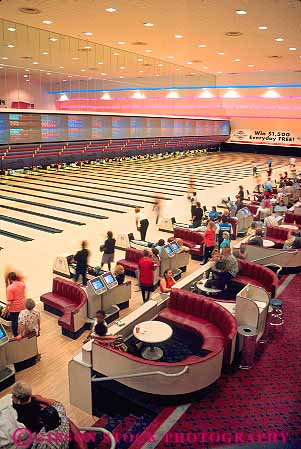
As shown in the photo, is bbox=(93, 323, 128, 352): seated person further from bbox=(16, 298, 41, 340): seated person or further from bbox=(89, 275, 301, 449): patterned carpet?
bbox=(16, 298, 41, 340): seated person

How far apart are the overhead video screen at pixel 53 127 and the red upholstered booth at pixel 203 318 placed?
49.1 ft

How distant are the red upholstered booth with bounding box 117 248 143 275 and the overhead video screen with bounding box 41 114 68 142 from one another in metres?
12.4

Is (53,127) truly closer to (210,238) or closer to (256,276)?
(210,238)

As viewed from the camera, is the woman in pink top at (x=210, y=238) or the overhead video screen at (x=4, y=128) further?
the overhead video screen at (x=4, y=128)

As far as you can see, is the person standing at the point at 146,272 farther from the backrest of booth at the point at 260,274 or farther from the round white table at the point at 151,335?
the backrest of booth at the point at 260,274

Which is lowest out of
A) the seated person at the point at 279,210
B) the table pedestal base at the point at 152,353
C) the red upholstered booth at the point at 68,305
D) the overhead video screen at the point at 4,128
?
the table pedestal base at the point at 152,353

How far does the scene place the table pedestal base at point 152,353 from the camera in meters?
5.50

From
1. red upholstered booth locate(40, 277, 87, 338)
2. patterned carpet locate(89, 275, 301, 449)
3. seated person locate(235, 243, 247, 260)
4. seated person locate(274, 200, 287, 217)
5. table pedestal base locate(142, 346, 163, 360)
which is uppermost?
seated person locate(274, 200, 287, 217)

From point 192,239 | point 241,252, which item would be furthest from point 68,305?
point 192,239

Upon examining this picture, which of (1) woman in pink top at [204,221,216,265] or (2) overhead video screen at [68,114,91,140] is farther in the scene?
(2) overhead video screen at [68,114,91,140]

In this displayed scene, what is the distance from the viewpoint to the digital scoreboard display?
1833cm

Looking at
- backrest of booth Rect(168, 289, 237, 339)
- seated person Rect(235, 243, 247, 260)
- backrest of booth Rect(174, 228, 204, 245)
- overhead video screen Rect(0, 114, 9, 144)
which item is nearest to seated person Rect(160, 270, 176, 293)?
backrest of booth Rect(168, 289, 237, 339)

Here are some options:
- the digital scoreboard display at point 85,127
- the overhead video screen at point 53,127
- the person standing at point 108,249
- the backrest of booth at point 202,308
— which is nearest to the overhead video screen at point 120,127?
the digital scoreboard display at point 85,127

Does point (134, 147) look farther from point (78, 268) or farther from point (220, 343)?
point (220, 343)
